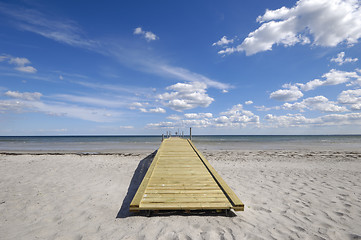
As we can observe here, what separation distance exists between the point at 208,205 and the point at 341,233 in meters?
2.93

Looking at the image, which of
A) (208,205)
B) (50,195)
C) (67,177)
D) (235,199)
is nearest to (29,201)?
(50,195)

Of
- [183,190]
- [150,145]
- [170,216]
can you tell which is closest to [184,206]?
[170,216]

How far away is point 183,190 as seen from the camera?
17.6 ft

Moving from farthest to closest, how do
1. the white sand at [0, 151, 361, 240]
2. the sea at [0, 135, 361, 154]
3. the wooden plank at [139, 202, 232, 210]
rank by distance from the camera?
the sea at [0, 135, 361, 154] < the wooden plank at [139, 202, 232, 210] < the white sand at [0, 151, 361, 240]

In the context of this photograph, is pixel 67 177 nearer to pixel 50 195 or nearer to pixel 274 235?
pixel 50 195

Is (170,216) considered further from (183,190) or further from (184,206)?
(183,190)

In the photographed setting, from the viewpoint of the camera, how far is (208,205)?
14.6 feet

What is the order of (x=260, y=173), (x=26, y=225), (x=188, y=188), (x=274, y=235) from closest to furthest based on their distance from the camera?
(x=274, y=235)
(x=26, y=225)
(x=188, y=188)
(x=260, y=173)

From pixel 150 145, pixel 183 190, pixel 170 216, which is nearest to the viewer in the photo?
pixel 170 216

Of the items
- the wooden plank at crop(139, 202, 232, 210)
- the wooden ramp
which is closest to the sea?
the wooden ramp

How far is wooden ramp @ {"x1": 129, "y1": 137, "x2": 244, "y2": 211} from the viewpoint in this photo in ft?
14.5

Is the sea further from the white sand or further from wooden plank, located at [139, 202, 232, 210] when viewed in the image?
wooden plank, located at [139, 202, 232, 210]

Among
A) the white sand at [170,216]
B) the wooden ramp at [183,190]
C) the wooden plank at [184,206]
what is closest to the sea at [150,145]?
the white sand at [170,216]

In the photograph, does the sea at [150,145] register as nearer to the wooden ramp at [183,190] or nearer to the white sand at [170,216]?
the white sand at [170,216]
